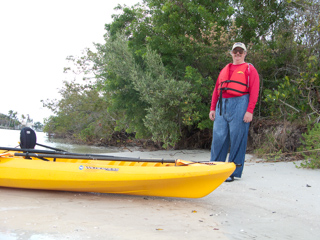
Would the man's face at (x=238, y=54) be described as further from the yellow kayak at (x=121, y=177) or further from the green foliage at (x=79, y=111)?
the green foliage at (x=79, y=111)

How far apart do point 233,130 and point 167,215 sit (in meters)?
1.88

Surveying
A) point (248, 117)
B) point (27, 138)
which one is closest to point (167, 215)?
point (248, 117)

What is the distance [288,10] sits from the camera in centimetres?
841

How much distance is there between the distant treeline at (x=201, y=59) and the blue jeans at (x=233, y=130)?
8.47 ft

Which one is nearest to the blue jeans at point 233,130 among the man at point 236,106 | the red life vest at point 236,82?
the man at point 236,106

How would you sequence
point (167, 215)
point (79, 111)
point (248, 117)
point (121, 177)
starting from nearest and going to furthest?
1. point (167, 215)
2. point (121, 177)
3. point (248, 117)
4. point (79, 111)

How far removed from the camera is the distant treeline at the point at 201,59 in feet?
23.1

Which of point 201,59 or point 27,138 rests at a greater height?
point 201,59

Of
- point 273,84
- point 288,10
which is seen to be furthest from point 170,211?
point 288,10

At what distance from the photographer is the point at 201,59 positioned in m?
7.75

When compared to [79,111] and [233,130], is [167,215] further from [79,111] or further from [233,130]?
[79,111]

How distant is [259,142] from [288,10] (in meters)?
3.95

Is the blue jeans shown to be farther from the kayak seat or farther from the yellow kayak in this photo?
the kayak seat

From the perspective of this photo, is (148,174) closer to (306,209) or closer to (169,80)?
(306,209)
